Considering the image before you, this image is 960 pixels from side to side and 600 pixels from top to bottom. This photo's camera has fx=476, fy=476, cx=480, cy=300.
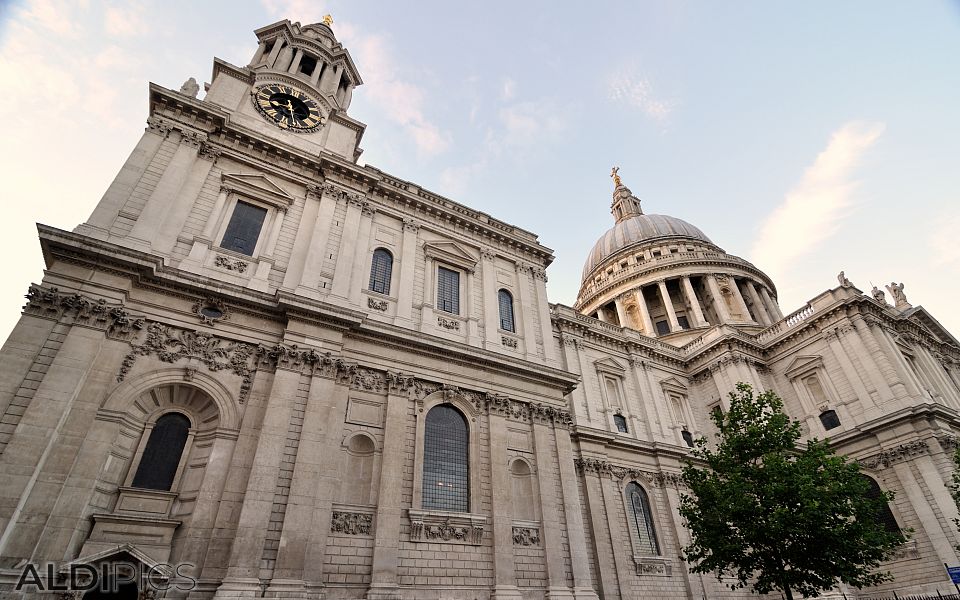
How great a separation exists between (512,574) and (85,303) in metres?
16.2

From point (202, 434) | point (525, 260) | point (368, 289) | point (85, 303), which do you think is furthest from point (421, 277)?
point (85, 303)

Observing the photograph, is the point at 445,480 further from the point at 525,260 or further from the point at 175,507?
the point at 525,260

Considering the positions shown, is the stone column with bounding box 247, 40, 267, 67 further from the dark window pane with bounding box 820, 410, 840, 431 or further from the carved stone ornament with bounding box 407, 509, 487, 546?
the dark window pane with bounding box 820, 410, 840, 431

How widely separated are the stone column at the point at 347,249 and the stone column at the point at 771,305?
4274 centimetres

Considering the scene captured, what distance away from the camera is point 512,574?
16625 mm

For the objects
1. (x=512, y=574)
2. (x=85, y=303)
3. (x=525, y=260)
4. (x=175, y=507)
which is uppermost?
(x=525, y=260)

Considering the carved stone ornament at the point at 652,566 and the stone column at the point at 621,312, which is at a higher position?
the stone column at the point at 621,312

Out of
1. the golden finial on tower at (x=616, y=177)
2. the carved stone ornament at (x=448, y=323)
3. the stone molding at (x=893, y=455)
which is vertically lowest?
the stone molding at (x=893, y=455)

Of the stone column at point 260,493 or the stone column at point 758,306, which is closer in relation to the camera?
the stone column at point 260,493

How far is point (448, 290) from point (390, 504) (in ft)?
33.9

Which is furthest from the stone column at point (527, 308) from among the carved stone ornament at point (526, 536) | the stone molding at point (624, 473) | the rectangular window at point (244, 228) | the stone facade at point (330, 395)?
the rectangular window at point (244, 228)

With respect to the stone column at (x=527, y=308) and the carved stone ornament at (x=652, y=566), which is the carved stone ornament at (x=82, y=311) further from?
the carved stone ornament at (x=652, y=566)

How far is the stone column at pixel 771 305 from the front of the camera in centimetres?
4703

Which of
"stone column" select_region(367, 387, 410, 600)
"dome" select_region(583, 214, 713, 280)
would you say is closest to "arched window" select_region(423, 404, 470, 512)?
"stone column" select_region(367, 387, 410, 600)
